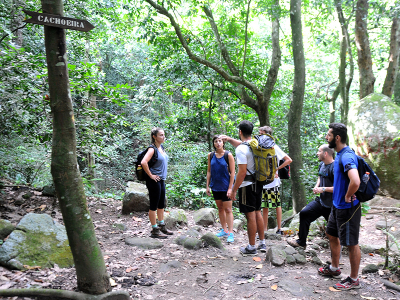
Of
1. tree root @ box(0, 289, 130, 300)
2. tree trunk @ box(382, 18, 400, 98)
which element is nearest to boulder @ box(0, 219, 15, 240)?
tree root @ box(0, 289, 130, 300)

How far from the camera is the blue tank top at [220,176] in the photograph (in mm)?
5539

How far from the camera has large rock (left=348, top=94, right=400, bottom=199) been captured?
28.3 feet

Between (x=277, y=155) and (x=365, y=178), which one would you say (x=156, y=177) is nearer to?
(x=277, y=155)

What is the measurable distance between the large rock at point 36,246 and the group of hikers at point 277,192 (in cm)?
177

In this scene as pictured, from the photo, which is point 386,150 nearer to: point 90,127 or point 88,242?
point 90,127

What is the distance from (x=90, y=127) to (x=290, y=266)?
4.57 meters

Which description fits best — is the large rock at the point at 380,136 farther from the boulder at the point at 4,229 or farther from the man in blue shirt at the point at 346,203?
the boulder at the point at 4,229

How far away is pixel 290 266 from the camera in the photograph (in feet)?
14.4

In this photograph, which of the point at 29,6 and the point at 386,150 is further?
the point at 386,150

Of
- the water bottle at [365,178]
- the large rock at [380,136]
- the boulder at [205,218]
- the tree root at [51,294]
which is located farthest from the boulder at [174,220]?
the large rock at [380,136]

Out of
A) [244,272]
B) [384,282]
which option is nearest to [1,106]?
[244,272]

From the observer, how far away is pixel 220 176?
18.2ft

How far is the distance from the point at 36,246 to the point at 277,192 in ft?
14.3

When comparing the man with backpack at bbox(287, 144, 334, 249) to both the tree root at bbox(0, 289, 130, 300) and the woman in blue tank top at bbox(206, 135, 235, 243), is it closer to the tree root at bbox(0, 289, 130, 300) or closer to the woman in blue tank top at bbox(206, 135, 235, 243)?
the woman in blue tank top at bbox(206, 135, 235, 243)
